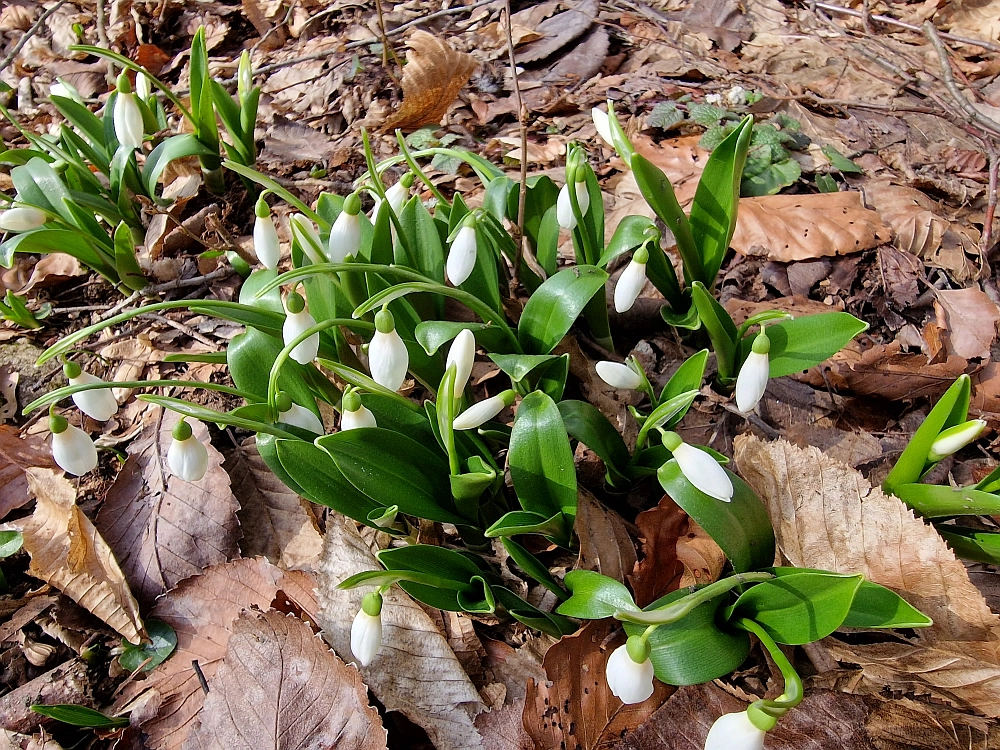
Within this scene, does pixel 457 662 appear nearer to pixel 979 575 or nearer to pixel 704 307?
pixel 704 307

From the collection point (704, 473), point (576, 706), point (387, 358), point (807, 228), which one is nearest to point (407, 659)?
point (576, 706)

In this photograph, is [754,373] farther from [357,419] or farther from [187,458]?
[187,458]

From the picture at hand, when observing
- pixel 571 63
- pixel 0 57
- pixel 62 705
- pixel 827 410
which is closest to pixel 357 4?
→ pixel 571 63

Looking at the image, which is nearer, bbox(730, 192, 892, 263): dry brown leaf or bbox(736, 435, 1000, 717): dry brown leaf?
bbox(736, 435, 1000, 717): dry brown leaf

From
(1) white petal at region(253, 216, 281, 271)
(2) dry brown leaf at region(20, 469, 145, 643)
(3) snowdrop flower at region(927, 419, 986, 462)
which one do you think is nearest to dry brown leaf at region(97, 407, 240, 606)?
(2) dry brown leaf at region(20, 469, 145, 643)

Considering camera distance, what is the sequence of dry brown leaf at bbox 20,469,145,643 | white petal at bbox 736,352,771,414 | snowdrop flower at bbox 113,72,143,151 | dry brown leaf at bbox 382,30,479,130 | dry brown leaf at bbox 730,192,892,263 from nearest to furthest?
white petal at bbox 736,352,771,414, dry brown leaf at bbox 20,469,145,643, snowdrop flower at bbox 113,72,143,151, dry brown leaf at bbox 730,192,892,263, dry brown leaf at bbox 382,30,479,130

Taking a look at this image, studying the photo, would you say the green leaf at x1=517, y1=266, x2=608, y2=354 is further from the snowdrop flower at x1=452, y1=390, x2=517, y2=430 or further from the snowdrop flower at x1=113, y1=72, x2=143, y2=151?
the snowdrop flower at x1=113, y1=72, x2=143, y2=151
